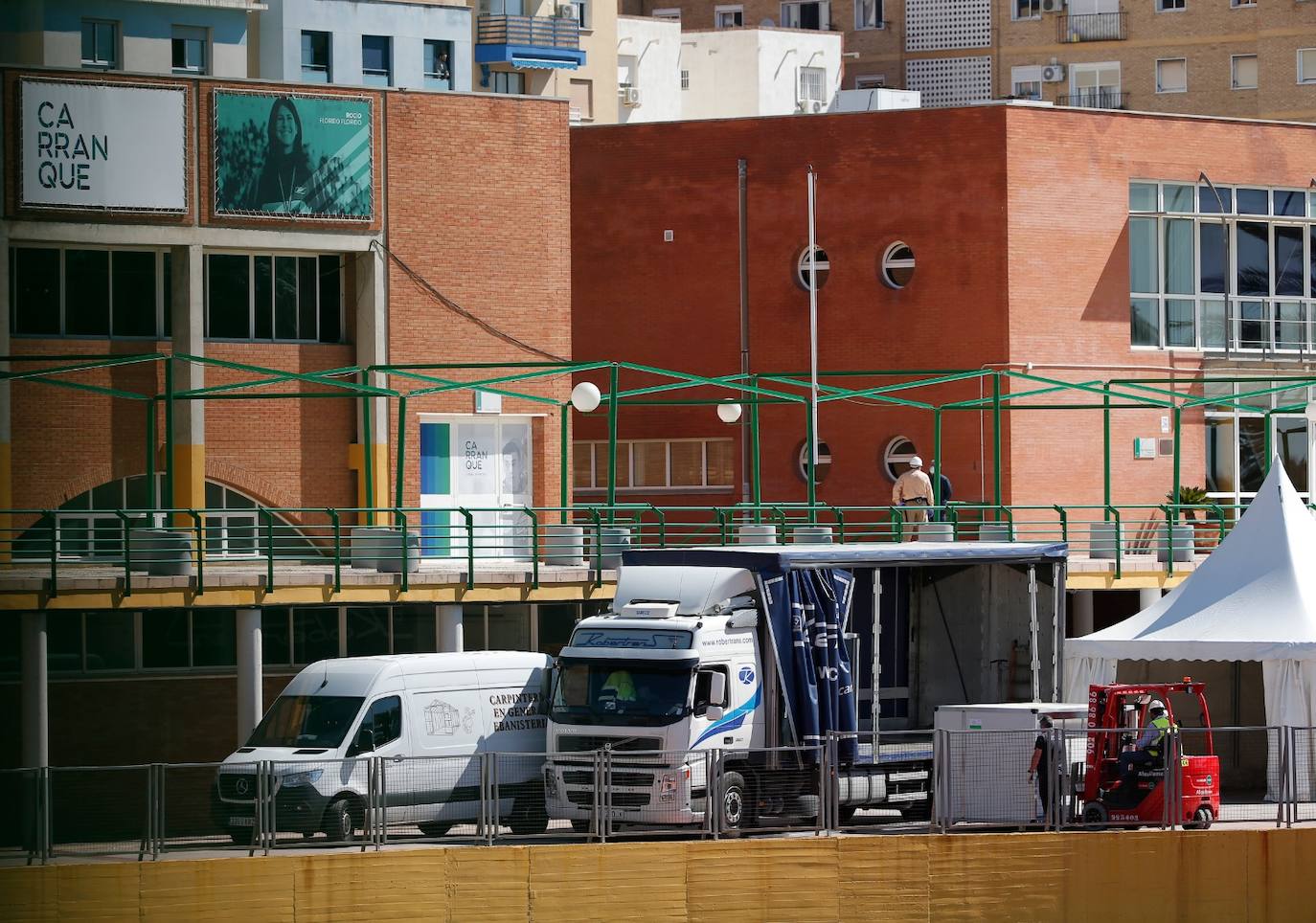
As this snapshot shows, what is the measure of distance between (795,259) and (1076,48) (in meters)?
36.8

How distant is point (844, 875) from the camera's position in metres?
22.7

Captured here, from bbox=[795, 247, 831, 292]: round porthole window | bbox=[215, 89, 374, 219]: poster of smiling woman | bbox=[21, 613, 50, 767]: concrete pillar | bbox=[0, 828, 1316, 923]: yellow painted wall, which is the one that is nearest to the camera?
bbox=[0, 828, 1316, 923]: yellow painted wall

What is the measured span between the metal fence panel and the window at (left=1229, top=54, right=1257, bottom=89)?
59.8 metres

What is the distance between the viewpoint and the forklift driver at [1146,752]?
23484 mm

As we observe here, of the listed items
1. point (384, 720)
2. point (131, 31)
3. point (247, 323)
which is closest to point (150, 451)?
point (247, 323)

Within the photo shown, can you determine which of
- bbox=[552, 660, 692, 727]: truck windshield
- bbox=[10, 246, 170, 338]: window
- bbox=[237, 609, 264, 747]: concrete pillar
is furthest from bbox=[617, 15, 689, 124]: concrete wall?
bbox=[552, 660, 692, 727]: truck windshield

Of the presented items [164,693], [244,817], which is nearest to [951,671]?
[244,817]

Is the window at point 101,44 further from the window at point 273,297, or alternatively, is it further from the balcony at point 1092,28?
the balcony at point 1092,28

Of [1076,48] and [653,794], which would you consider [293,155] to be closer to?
[653,794]

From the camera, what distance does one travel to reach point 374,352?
37125 mm

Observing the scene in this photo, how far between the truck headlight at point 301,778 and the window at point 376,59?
49027 mm

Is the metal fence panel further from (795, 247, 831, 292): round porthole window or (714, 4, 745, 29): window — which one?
(714, 4, 745, 29): window

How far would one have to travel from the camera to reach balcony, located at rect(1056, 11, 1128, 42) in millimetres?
76562

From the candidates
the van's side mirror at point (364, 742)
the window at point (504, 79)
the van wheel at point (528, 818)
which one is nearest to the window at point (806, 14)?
the window at point (504, 79)
